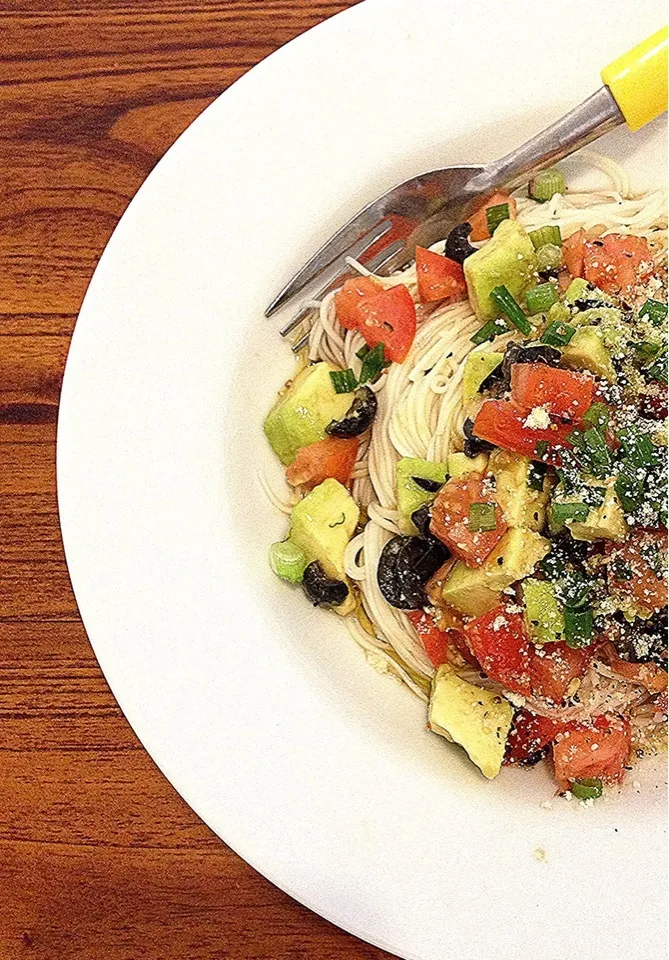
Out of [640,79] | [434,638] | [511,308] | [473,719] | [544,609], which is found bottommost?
[473,719]

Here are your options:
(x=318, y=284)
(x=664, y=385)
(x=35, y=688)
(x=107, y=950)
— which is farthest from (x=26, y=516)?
(x=664, y=385)

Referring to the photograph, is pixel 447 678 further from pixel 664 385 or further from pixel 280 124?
pixel 280 124

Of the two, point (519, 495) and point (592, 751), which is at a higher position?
point (519, 495)

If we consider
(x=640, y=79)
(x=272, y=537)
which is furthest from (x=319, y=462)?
(x=640, y=79)

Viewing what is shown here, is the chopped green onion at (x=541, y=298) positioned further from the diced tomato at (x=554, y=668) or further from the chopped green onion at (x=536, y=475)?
the diced tomato at (x=554, y=668)

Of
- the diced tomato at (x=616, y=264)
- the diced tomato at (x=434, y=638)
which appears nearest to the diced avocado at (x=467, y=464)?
the diced tomato at (x=434, y=638)

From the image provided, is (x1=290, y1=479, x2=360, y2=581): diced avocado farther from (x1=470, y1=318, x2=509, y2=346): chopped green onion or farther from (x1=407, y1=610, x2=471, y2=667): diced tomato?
(x1=470, y1=318, x2=509, y2=346): chopped green onion

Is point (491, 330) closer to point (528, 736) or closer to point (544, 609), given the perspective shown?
point (544, 609)
